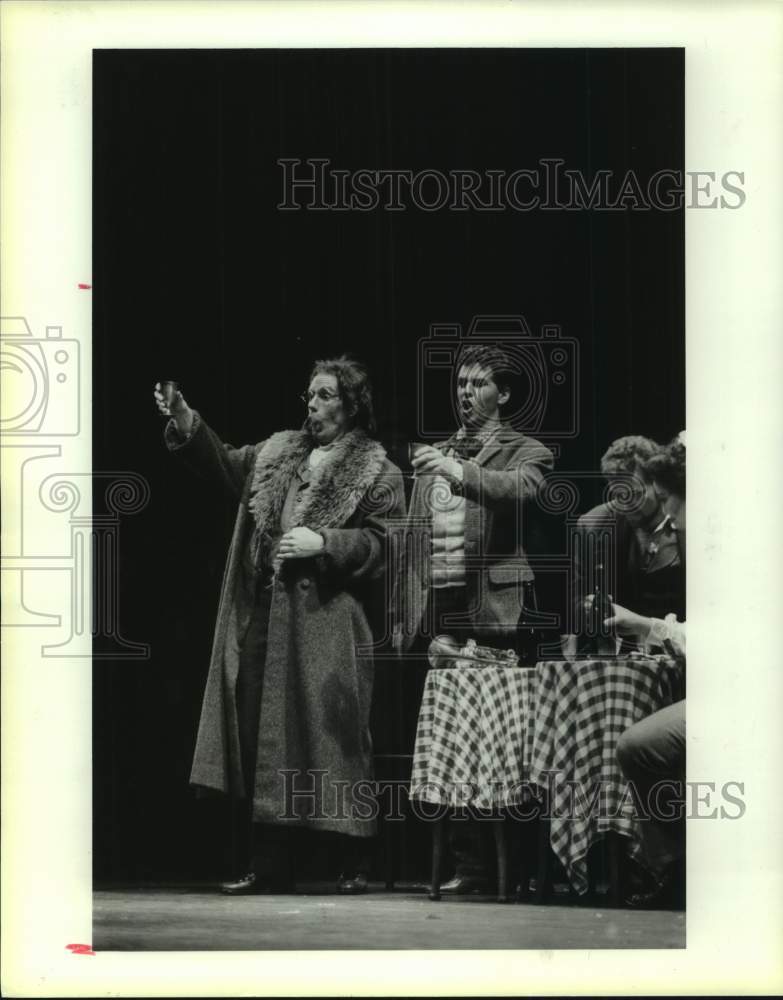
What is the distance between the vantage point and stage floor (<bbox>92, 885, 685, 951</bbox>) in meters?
5.49

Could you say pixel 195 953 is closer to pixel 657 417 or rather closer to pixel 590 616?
pixel 590 616

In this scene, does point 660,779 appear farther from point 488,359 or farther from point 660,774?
point 488,359

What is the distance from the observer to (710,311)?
18.4 feet

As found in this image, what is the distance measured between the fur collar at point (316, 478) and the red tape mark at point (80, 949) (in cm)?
153

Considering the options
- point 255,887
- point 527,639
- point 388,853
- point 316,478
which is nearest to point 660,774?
point 527,639

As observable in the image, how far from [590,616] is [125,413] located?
1.76 meters

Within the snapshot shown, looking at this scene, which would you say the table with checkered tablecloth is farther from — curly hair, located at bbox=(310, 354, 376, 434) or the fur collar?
curly hair, located at bbox=(310, 354, 376, 434)

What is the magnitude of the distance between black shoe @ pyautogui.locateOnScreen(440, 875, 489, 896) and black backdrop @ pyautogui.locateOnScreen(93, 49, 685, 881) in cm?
77

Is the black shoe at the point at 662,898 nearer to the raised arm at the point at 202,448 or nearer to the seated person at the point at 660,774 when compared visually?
the seated person at the point at 660,774

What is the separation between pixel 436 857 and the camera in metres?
5.55

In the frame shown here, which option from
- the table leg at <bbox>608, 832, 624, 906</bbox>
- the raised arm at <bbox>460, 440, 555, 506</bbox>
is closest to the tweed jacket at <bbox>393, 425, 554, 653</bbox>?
the raised arm at <bbox>460, 440, 555, 506</bbox>

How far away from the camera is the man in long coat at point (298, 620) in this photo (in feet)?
18.4

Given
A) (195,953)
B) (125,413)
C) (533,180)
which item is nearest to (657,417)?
(533,180)

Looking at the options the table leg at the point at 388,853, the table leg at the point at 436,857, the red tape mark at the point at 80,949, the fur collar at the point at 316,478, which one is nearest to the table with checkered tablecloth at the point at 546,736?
the table leg at the point at 436,857
